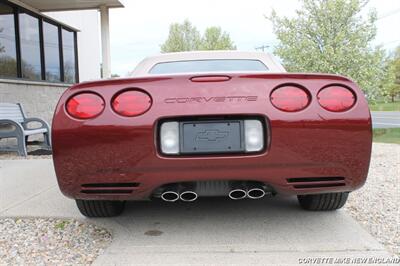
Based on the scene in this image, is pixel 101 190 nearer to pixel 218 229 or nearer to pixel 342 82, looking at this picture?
pixel 218 229

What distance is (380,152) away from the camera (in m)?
6.77

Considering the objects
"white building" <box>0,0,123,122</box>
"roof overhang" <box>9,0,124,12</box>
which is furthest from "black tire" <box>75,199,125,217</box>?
"roof overhang" <box>9,0,124,12</box>

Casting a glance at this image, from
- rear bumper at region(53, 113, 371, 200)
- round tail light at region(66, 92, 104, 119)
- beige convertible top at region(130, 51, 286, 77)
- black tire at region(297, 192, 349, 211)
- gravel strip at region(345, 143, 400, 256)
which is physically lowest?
gravel strip at region(345, 143, 400, 256)

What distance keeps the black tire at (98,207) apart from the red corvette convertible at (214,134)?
0.48 meters

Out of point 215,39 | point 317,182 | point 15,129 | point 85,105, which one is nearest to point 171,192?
point 85,105

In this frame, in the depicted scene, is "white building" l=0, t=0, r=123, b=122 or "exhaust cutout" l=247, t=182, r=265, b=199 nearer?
"exhaust cutout" l=247, t=182, r=265, b=199

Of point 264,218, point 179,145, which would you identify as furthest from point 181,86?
point 264,218

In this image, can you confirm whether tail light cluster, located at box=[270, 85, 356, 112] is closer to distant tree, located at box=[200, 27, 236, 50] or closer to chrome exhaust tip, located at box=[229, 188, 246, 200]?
chrome exhaust tip, located at box=[229, 188, 246, 200]

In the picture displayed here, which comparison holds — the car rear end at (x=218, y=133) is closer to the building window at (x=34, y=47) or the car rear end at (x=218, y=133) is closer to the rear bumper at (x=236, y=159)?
the rear bumper at (x=236, y=159)

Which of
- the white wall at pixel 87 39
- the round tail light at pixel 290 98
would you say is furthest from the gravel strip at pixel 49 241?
the white wall at pixel 87 39

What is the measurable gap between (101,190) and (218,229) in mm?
862

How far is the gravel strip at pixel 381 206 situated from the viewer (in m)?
2.59

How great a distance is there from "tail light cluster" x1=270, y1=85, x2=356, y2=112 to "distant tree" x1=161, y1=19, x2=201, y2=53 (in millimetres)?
32359

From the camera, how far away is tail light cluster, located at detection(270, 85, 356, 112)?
87.7 inches
